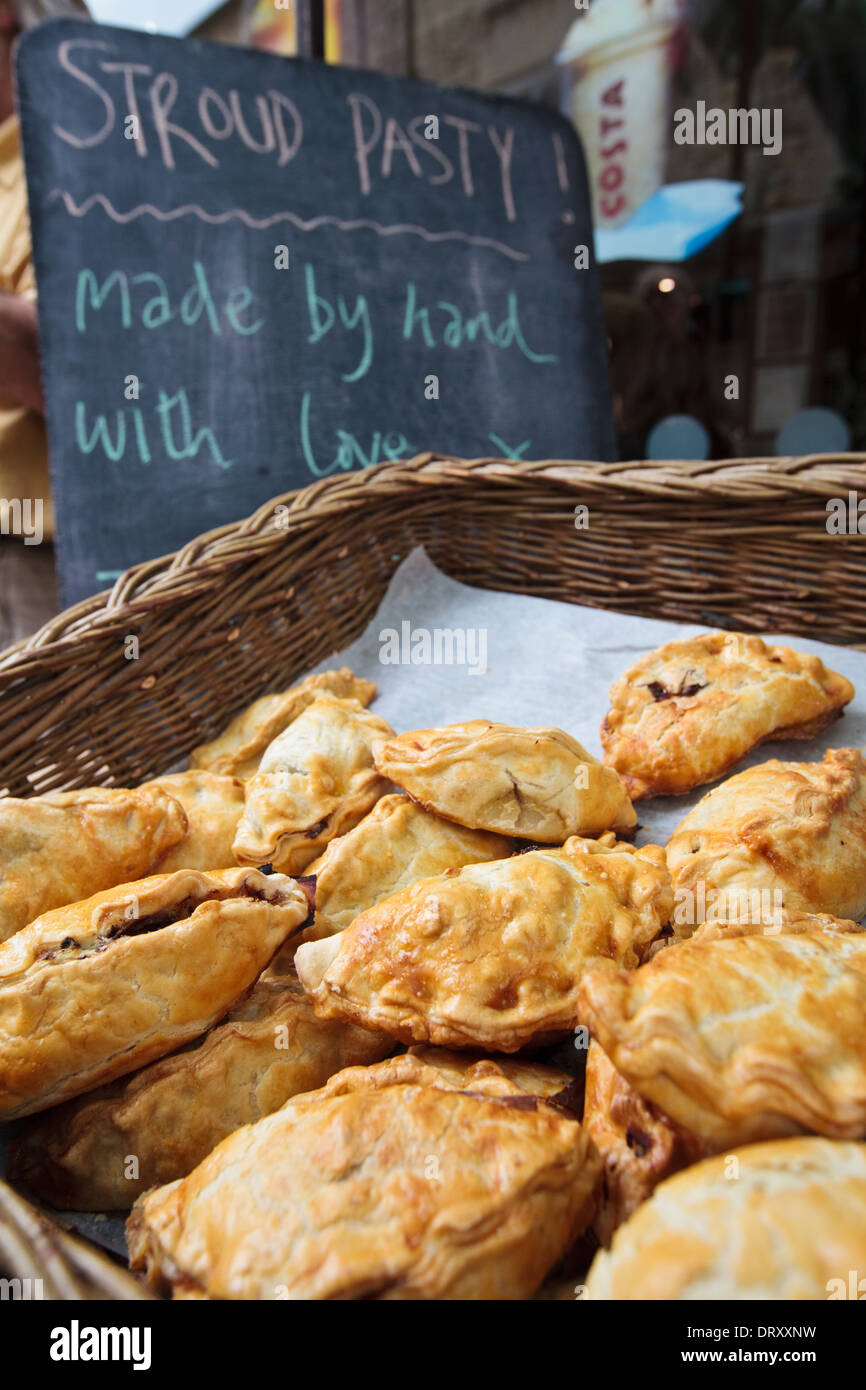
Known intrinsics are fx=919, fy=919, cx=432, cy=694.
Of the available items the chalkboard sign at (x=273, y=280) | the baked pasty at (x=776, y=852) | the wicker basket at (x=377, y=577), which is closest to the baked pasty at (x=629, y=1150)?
the baked pasty at (x=776, y=852)

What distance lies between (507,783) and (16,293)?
9.58 ft

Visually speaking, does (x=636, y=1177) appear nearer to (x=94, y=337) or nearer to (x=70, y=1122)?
(x=70, y=1122)

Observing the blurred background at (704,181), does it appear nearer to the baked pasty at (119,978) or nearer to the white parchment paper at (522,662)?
the white parchment paper at (522,662)

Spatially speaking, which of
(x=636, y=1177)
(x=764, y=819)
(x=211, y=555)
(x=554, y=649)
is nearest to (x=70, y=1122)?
(x=636, y=1177)

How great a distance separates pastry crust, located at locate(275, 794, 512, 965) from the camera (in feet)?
4.68

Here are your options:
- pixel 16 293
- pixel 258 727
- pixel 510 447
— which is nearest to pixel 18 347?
pixel 16 293

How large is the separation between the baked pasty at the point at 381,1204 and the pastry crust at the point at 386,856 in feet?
1.49

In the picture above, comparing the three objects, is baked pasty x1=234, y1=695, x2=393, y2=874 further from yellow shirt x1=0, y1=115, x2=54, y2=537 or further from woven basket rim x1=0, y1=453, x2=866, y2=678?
yellow shirt x1=0, y1=115, x2=54, y2=537

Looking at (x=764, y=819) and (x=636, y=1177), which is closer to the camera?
(x=636, y=1177)

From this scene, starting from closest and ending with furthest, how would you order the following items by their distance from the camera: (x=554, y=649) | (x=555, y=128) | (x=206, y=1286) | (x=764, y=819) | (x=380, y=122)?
(x=206, y=1286)
(x=764, y=819)
(x=554, y=649)
(x=380, y=122)
(x=555, y=128)

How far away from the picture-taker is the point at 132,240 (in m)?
2.96
